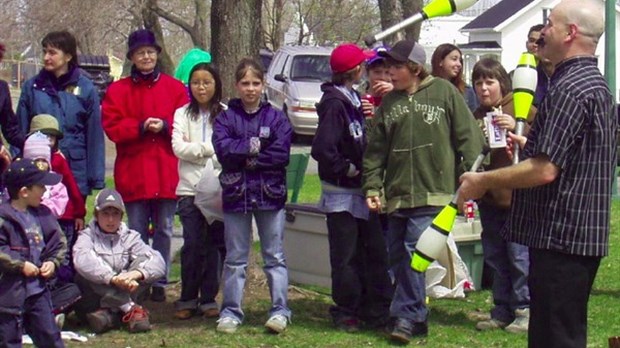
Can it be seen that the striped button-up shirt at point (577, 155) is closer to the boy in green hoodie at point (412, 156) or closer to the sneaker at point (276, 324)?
the boy in green hoodie at point (412, 156)

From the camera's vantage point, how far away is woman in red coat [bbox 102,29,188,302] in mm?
8383

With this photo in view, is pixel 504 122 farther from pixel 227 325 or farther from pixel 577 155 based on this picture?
pixel 227 325

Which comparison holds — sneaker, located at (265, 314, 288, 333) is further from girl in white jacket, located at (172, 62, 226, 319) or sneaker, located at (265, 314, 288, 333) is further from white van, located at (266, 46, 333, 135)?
white van, located at (266, 46, 333, 135)

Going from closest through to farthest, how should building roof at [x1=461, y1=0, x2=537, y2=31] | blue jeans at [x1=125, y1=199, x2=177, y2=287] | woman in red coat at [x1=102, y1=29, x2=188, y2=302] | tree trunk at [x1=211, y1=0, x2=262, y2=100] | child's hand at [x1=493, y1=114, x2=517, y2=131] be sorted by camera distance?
child's hand at [x1=493, y1=114, x2=517, y2=131] → woman in red coat at [x1=102, y1=29, x2=188, y2=302] → blue jeans at [x1=125, y1=199, x2=177, y2=287] → tree trunk at [x1=211, y1=0, x2=262, y2=100] → building roof at [x1=461, y1=0, x2=537, y2=31]

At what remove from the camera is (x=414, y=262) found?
6.14 metres

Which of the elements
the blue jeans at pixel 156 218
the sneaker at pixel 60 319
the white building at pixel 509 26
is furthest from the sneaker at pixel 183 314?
the white building at pixel 509 26

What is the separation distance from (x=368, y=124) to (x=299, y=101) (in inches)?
650

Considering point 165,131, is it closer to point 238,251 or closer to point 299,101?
point 238,251

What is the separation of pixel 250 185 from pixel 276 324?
94 centimetres

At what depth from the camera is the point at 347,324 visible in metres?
8.00

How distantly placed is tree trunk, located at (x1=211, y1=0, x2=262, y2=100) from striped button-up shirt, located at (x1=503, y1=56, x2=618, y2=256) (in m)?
4.22

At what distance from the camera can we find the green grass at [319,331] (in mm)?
7637

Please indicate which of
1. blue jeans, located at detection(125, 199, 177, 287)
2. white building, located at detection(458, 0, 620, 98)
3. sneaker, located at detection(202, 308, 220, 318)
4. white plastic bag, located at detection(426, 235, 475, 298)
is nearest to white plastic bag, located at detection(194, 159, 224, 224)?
blue jeans, located at detection(125, 199, 177, 287)

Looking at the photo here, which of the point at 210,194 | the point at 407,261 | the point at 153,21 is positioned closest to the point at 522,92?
the point at 407,261
